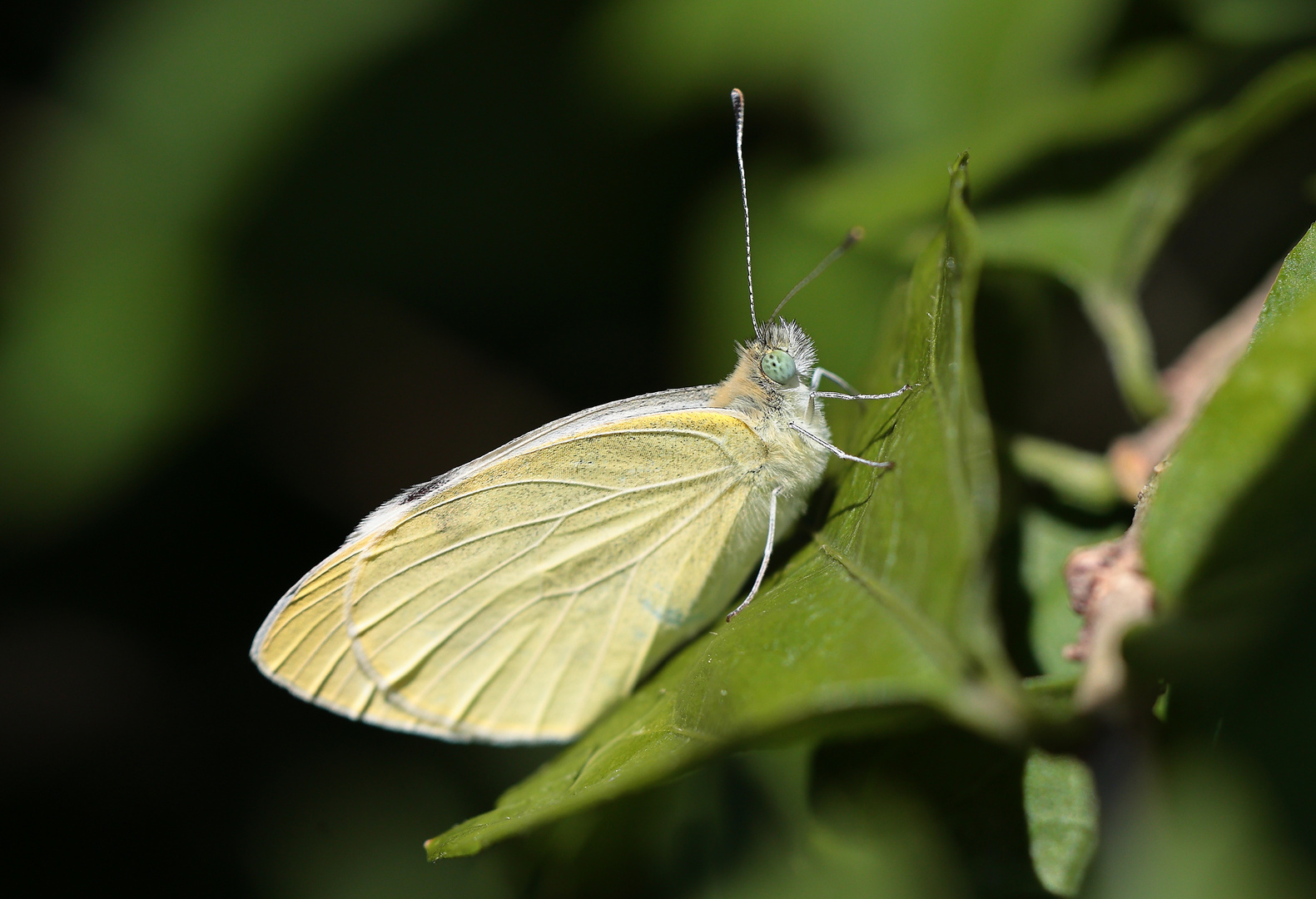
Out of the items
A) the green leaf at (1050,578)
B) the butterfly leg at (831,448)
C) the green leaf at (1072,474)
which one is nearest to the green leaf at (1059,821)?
the green leaf at (1050,578)

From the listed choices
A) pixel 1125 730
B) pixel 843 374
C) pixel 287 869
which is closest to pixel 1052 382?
pixel 843 374

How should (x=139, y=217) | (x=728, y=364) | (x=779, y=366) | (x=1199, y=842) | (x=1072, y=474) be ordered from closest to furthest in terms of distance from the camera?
(x=1199, y=842)
(x=1072, y=474)
(x=779, y=366)
(x=728, y=364)
(x=139, y=217)

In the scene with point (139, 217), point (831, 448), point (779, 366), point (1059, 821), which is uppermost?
point (139, 217)

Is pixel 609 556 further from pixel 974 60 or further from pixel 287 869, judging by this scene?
pixel 287 869

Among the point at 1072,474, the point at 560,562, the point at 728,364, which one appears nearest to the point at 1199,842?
the point at 1072,474

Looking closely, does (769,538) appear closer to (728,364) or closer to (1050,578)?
(1050,578)

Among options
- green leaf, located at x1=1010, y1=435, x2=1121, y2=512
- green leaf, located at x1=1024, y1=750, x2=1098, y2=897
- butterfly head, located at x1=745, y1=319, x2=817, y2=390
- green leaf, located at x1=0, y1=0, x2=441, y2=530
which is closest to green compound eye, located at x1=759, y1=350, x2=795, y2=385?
butterfly head, located at x1=745, y1=319, x2=817, y2=390

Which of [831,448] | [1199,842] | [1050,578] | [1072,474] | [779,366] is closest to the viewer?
[1199,842]
